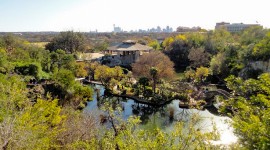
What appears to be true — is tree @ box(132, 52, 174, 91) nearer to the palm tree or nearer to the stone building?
the palm tree

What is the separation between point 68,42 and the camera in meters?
50.8

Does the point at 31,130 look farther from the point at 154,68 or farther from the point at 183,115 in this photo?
the point at 154,68

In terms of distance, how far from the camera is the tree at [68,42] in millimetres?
49500

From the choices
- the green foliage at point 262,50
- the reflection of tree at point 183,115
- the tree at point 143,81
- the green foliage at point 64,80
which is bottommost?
the reflection of tree at point 183,115

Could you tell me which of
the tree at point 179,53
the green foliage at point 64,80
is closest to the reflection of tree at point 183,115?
the green foliage at point 64,80

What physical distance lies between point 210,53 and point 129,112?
990 inches

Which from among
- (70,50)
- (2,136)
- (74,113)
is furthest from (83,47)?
(2,136)

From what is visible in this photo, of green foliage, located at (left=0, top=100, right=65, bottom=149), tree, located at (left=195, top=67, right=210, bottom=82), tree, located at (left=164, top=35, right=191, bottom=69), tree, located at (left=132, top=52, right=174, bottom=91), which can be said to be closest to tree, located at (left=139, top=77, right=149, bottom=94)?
tree, located at (left=132, top=52, right=174, bottom=91)

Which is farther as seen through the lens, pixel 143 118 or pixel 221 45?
pixel 221 45

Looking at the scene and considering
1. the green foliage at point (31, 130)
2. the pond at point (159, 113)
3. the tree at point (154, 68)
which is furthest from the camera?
the tree at point (154, 68)

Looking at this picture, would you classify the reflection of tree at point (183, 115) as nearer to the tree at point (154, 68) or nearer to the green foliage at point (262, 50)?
the tree at point (154, 68)

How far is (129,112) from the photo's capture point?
70.9 feet

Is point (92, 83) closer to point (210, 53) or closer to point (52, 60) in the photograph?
point (52, 60)

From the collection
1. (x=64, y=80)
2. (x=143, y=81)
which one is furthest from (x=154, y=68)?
(x=64, y=80)
